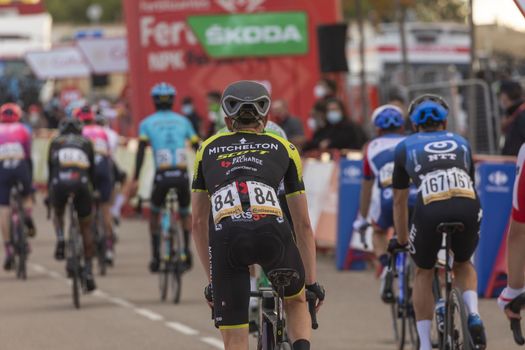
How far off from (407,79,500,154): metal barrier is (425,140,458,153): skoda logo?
10090 mm

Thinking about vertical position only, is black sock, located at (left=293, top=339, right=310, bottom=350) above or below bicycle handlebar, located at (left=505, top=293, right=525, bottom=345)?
below

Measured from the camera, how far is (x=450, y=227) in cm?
997

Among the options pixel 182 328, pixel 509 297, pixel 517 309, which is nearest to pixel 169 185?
pixel 182 328

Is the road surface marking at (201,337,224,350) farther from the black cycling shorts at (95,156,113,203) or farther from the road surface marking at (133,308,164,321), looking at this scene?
the black cycling shorts at (95,156,113,203)

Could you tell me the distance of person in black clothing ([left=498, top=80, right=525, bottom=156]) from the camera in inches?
659

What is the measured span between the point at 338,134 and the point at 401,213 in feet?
38.0

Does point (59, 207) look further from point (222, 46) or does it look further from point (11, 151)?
point (222, 46)

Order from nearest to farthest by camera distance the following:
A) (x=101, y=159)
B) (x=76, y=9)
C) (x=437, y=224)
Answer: (x=437, y=224), (x=101, y=159), (x=76, y=9)

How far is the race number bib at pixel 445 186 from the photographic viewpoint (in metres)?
10.0

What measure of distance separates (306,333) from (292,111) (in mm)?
21924

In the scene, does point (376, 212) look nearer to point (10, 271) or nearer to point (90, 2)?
point (10, 271)

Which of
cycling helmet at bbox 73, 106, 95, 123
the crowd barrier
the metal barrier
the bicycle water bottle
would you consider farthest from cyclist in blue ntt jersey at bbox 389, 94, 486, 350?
the metal barrier

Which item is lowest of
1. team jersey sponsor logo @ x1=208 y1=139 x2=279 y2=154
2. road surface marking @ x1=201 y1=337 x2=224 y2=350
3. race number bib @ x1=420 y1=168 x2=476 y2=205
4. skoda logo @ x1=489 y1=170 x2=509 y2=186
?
road surface marking @ x1=201 y1=337 x2=224 y2=350

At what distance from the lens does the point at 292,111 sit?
99.3ft
